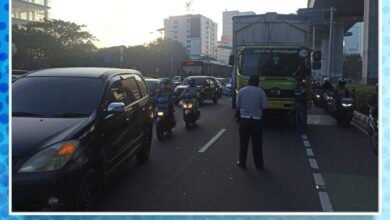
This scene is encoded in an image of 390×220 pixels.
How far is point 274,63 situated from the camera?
12.0 metres

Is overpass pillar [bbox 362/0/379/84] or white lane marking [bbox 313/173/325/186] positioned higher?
overpass pillar [bbox 362/0/379/84]

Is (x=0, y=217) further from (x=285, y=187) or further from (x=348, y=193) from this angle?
(x=348, y=193)

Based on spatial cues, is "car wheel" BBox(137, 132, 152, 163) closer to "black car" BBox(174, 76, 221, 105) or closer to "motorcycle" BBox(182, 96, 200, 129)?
"motorcycle" BBox(182, 96, 200, 129)

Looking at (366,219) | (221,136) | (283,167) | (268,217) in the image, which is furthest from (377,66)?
(221,136)

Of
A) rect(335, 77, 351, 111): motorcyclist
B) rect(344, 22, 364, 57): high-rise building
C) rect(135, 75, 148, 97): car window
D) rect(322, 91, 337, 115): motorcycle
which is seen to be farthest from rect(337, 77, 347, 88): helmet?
rect(344, 22, 364, 57): high-rise building

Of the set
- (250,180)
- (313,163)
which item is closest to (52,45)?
(250,180)

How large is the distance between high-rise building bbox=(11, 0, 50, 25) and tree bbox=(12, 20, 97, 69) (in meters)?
0.06

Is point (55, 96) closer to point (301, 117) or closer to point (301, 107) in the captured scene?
point (301, 117)

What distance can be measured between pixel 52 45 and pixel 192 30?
5.01 ft

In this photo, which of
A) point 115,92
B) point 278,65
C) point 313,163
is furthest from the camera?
point 278,65

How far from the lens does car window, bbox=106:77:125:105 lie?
5444 millimetres

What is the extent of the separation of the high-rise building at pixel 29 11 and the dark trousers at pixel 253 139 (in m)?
3.25

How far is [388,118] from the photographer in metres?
4.32

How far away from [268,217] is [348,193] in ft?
4.40
